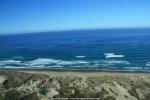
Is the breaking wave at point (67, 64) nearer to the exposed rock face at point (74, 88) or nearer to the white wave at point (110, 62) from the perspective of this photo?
the white wave at point (110, 62)

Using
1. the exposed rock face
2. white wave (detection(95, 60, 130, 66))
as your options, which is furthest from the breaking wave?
the exposed rock face

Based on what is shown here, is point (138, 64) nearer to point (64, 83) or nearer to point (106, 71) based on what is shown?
point (106, 71)

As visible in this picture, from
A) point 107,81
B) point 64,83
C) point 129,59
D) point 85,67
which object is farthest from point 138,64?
point 64,83

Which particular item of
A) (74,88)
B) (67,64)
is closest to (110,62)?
(67,64)

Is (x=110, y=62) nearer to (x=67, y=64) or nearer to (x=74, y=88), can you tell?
(x=67, y=64)

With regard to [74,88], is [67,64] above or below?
below

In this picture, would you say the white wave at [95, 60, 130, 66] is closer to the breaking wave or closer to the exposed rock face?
the breaking wave

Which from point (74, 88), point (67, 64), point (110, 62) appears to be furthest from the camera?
point (67, 64)

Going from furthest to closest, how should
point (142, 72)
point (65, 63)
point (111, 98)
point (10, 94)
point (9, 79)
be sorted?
point (65, 63), point (142, 72), point (9, 79), point (10, 94), point (111, 98)
